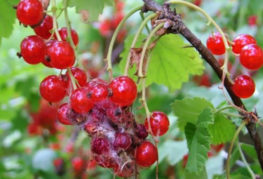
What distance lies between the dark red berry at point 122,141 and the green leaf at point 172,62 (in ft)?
1.63

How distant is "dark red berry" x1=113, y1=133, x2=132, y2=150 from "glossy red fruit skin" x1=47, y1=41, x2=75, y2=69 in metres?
0.20

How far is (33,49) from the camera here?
1036 millimetres

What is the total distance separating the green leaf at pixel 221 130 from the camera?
132 cm

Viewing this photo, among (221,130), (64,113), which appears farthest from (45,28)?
(221,130)

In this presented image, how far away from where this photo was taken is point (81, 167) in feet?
9.78

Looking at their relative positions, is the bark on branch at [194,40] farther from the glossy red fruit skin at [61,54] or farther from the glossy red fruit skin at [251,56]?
the glossy red fruit skin at [61,54]

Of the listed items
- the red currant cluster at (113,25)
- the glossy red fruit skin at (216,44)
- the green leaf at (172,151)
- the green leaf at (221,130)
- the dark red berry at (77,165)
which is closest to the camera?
the glossy red fruit skin at (216,44)

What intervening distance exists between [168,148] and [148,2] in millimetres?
964

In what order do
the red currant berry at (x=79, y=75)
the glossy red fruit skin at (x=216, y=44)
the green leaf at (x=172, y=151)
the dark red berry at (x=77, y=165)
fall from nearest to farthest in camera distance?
the red currant berry at (x=79, y=75) < the glossy red fruit skin at (x=216, y=44) < the green leaf at (x=172, y=151) < the dark red berry at (x=77, y=165)

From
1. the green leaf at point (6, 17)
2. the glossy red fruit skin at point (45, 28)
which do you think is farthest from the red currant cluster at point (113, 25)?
the glossy red fruit skin at point (45, 28)

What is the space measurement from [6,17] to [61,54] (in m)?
0.48

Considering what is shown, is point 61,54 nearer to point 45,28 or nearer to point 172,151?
point 45,28

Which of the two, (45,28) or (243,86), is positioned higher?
(45,28)

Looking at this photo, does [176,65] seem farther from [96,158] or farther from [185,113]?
[96,158]
